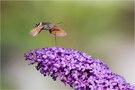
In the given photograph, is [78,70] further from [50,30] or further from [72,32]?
[72,32]

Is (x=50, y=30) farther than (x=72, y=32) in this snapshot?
No

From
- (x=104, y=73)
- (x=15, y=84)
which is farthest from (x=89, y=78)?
(x=15, y=84)

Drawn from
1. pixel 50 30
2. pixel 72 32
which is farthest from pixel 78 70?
pixel 72 32

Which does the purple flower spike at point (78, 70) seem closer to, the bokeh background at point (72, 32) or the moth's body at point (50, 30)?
the moth's body at point (50, 30)

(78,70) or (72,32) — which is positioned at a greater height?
(72,32)

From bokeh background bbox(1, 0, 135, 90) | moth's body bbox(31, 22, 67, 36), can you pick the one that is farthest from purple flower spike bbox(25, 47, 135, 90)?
bokeh background bbox(1, 0, 135, 90)

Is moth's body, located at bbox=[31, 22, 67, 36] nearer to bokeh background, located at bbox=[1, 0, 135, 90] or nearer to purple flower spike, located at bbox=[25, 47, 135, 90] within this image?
purple flower spike, located at bbox=[25, 47, 135, 90]

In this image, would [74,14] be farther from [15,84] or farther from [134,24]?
[15,84]
